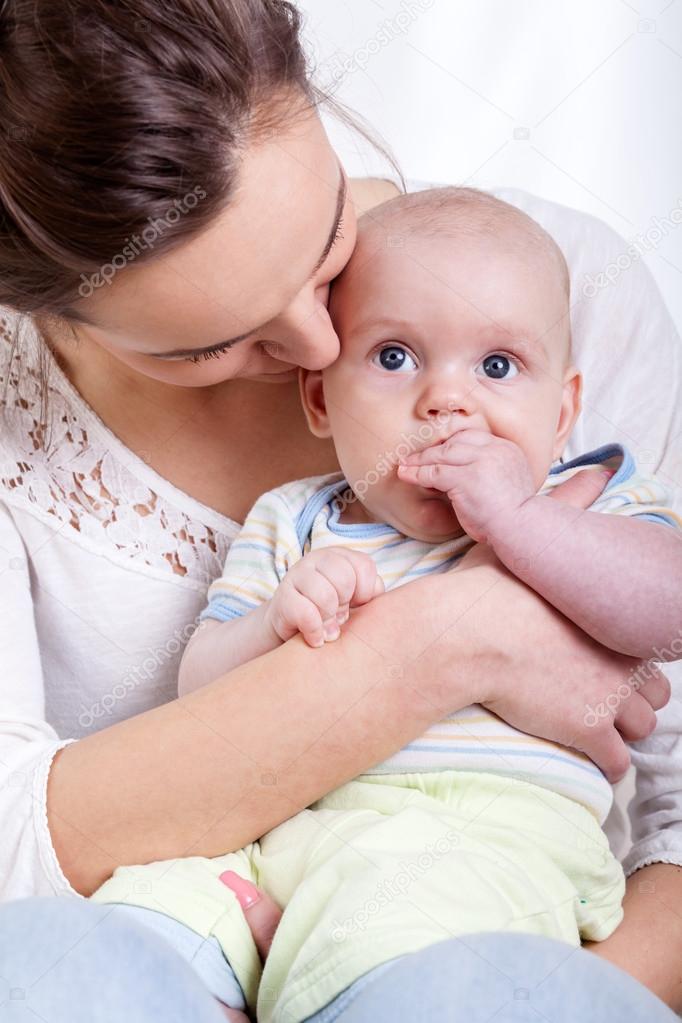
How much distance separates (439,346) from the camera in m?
1.30

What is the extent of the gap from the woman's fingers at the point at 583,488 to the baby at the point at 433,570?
2 cm

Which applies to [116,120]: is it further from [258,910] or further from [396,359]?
[258,910]

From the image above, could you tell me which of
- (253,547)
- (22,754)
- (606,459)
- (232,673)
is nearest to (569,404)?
(606,459)

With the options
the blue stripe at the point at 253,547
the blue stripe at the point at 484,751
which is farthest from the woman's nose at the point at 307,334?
the blue stripe at the point at 484,751

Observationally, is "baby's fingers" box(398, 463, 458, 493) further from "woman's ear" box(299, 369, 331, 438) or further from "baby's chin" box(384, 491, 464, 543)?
"woman's ear" box(299, 369, 331, 438)

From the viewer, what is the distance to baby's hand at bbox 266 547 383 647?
116 centimetres

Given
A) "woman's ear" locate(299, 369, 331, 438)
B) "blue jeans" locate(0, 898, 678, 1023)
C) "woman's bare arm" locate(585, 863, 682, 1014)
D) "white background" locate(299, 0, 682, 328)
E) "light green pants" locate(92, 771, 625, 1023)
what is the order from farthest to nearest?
"white background" locate(299, 0, 682, 328) < "woman's ear" locate(299, 369, 331, 438) < "woman's bare arm" locate(585, 863, 682, 1014) < "light green pants" locate(92, 771, 625, 1023) < "blue jeans" locate(0, 898, 678, 1023)

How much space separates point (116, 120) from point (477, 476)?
1.67 ft

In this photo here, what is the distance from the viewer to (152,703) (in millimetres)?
1650

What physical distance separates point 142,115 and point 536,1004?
2.78ft

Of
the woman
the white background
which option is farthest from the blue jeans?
the white background

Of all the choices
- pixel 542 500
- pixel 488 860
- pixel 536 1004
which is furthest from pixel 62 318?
pixel 536 1004

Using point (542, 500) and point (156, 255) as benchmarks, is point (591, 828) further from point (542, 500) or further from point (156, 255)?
point (156, 255)

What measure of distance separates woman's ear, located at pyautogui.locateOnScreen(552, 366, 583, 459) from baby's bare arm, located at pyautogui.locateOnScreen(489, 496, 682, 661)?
0.23 metres
